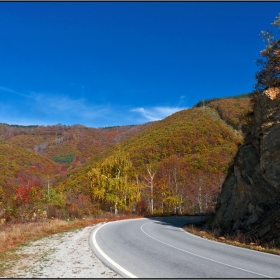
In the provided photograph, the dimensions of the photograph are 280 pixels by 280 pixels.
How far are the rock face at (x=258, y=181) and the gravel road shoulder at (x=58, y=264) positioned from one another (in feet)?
25.2

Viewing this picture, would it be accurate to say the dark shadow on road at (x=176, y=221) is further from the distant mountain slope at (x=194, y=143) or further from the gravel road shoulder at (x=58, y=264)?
the distant mountain slope at (x=194, y=143)

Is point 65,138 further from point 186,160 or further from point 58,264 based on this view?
point 58,264

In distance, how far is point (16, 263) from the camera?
809 cm

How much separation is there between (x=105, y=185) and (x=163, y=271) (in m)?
29.8

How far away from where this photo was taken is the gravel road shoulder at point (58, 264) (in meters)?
6.79

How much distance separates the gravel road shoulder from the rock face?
302 inches

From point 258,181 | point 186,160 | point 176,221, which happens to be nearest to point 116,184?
point 176,221

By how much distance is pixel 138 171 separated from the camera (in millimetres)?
56312

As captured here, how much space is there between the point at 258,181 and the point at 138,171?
41.4 m

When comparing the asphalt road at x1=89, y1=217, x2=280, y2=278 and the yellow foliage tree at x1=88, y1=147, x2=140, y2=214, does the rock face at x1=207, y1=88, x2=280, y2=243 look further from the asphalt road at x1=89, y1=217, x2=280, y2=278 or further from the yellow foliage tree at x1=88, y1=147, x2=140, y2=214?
the yellow foliage tree at x1=88, y1=147, x2=140, y2=214

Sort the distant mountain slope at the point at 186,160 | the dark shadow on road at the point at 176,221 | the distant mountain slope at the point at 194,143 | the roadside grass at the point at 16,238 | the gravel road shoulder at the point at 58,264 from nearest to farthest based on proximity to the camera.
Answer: the gravel road shoulder at the point at 58,264 < the roadside grass at the point at 16,238 < the dark shadow on road at the point at 176,221 < the distant mountain slope at the point at 186,160 < the distant mountain slope at the point at 194,143

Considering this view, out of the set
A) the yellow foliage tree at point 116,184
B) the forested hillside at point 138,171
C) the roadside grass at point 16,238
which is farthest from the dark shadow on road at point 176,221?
the yellow foliage tree at point 116,184

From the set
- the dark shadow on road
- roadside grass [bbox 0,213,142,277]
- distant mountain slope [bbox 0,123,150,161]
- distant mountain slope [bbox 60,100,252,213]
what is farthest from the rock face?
distant mountain slope [bbox 0,123,150,161]

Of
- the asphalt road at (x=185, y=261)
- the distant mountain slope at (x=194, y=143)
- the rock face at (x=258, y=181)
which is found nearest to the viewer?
the asphalt road at (x=185, y=261)
